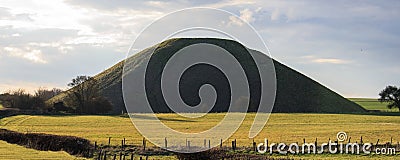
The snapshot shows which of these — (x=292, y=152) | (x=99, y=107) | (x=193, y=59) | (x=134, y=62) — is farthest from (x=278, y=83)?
(x=292, y=152)

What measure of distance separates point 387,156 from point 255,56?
13429 cm

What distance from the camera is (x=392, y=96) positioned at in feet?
456

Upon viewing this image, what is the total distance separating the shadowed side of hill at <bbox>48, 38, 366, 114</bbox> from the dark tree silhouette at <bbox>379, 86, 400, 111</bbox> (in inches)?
253

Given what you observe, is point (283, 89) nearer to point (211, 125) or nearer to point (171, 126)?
point (211, 125)

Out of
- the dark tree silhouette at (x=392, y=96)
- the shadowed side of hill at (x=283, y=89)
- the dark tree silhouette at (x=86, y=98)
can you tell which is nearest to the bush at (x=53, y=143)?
the dark tree silhouette at (x=86, y=98)

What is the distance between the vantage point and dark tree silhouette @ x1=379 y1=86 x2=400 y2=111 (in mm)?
137500

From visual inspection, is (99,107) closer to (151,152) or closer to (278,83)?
(278,83)

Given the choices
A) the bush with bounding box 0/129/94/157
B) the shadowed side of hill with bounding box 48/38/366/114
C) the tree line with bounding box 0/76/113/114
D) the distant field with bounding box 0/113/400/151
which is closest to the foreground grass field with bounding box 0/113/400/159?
the distant field with bounding box 0/113/400/151

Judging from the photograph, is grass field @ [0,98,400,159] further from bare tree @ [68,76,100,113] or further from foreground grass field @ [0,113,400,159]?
bare tree @ [68,76,100,113]

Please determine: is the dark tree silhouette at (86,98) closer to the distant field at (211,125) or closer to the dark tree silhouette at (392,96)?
the distant field at (211,125)

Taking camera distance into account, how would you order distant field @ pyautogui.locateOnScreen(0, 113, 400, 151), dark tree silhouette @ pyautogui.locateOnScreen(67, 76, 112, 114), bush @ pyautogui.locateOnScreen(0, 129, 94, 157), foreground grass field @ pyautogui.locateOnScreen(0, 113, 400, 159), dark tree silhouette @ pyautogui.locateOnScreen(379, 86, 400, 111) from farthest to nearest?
dark tree silhouette @ pyautogui.locateOnScreen(379, 86, 400, 111) → dark tree silhouette @ pyautogui.locateOnScreen(67, 76, 112, 114) → distant field @ pyautogui.locateOnScreen(0, 113, 400, 151) → foreground grass field @ pyautogui.locateOnScreen(0, 113, 400, 159) → bush @ pyautogui.locateOnScreen(0, 129, 94, 157)

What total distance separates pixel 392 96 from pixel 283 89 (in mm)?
31357

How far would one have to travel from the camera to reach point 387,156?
4628 cm

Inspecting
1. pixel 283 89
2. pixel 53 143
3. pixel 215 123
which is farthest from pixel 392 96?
pixel 53 143
